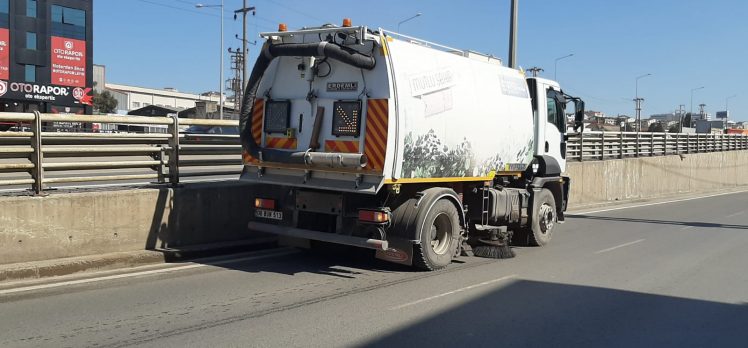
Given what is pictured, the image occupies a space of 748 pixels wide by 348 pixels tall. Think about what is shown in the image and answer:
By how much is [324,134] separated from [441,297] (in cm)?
276

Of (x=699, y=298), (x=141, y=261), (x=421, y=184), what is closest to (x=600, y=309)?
(x=699, y=298)

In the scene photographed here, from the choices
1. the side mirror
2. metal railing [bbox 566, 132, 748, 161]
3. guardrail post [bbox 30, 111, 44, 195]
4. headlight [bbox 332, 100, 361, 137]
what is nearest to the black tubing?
headlight [bbox 332, 100, 361, 137]

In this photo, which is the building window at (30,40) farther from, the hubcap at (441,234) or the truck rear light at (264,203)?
the hubcap at (441,234)

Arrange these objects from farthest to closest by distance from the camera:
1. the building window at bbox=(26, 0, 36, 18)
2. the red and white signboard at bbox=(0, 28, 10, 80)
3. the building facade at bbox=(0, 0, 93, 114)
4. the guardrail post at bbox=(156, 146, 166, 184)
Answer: the building window at bbox=(26, 0, 36, 18) < the red and white signboard at bbox=(0, 28, 10, 80) < the building facade at bbox=(0, 0, 93, 114) < the guardrail post at bbox=(156, 146, 166, 184)

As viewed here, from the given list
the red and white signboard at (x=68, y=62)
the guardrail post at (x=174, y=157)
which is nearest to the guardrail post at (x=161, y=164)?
A: the guardrail post at (x=174, y=157)

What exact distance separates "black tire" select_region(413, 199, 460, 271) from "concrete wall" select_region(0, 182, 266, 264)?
3.15m

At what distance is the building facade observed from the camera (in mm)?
50375

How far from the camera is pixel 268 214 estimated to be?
887cm

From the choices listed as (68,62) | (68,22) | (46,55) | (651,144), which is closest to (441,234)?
(651,144)

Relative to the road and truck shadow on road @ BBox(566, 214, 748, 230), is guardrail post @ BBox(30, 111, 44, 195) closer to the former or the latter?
the road

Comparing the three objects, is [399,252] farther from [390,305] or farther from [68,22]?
[68,22]

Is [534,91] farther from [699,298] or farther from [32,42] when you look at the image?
[32,42]

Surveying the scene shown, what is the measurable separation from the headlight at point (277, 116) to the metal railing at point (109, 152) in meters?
1.32

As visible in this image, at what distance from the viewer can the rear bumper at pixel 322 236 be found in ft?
25.8
